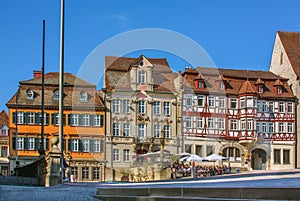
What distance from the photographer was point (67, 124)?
6047 centimetres

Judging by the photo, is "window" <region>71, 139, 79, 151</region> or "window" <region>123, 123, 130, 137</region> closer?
"window" <region>71, 139, 79, 151</region>

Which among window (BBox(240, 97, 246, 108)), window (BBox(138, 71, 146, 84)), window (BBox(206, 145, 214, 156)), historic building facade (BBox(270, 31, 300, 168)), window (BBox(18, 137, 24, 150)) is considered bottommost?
window (BBox(206, 145, 214, 156))

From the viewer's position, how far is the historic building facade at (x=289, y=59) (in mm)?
60969

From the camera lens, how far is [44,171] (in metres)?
21.8

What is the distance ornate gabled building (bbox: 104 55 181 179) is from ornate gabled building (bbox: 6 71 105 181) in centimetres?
129

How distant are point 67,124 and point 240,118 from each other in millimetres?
15906

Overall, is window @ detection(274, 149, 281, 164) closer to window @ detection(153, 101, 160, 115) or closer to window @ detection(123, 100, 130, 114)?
window @ detection(153, 101, 160, 115)

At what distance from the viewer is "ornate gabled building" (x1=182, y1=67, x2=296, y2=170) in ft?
195

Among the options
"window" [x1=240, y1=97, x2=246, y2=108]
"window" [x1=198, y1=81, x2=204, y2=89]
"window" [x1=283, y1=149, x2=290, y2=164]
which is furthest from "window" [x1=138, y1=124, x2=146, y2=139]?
"window" [x1=283, y1=149, x2=290, y2=164]

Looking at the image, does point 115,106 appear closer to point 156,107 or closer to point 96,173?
point 156,107

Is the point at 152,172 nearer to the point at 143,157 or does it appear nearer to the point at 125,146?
the point at 143,157

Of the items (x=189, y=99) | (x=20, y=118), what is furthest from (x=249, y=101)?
(x=20, y=118)

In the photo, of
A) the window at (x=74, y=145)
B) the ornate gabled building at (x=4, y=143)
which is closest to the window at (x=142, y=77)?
the window at (x=74, y=145)

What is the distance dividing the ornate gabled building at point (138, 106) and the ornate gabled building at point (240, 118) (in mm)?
1619
